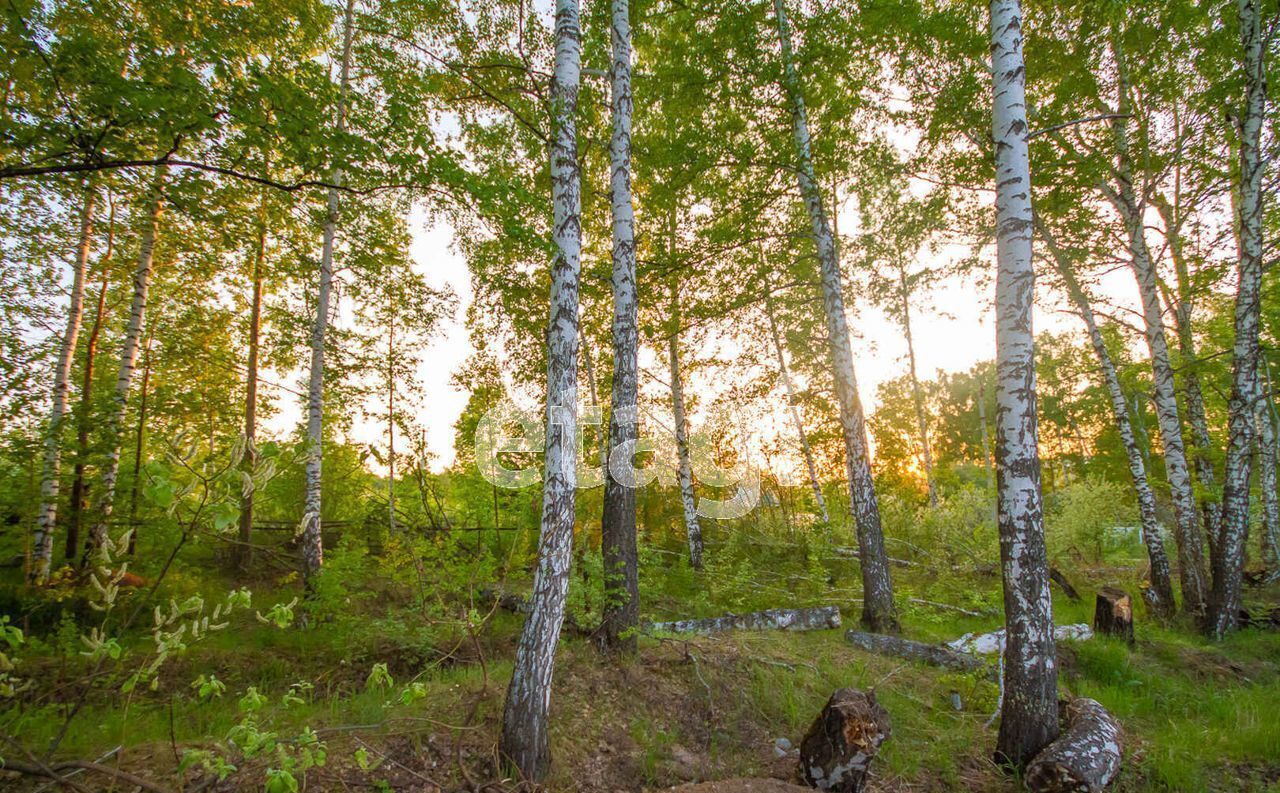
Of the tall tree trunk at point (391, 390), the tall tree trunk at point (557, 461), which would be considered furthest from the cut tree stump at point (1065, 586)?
the tall tree trunk at point (391, 390)

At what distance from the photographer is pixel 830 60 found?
7223mm

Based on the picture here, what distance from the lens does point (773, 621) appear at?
24.7 feet

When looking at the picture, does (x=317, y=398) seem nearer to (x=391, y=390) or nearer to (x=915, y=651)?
(x=391, y=390)

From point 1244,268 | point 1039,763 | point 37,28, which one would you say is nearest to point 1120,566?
point 1244,268

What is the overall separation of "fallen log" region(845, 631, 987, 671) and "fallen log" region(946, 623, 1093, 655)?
1.32 ft

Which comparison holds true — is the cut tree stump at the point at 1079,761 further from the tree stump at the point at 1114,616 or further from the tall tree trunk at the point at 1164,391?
the tall tree trunk at the point at 1164,391

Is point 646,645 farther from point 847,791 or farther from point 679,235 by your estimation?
point 679,235

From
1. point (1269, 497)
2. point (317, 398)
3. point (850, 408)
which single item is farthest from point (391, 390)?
point (1269, 497)

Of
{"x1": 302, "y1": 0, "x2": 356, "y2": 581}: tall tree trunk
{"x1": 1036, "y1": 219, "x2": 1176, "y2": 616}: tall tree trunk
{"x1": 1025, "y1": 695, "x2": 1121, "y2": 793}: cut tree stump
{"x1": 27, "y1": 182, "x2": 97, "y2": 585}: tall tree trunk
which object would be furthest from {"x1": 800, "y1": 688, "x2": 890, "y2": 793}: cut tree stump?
{"x1": 27, "y1": 182, "x2": 97, "y2": 585}: tall tree trunk

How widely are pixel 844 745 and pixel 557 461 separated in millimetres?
2976

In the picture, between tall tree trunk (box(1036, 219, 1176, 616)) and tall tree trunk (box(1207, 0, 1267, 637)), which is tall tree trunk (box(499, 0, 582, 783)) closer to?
tall tree trunk (box(1036, 219, 1176, 616))

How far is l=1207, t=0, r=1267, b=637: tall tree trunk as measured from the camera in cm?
631

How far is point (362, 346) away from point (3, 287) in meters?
4.43

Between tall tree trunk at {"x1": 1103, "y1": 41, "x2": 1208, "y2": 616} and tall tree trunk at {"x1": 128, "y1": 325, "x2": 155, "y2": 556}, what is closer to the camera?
tall tree trunk at {"x1": 128, "y1": 325, "x2": 155, "y2": 556}
